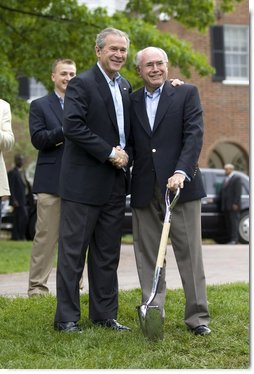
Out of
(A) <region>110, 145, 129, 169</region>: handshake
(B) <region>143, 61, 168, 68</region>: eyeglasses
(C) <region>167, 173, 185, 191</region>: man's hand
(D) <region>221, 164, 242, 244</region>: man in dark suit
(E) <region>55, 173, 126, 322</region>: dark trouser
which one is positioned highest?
(B) <region>143, 61, 168, 68</region>: eyeglasses

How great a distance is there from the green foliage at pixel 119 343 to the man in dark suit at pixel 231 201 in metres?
11.7

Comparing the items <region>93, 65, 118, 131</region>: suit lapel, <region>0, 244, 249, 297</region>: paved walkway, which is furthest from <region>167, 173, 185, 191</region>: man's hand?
<region>0, 244, 249, 297</region>: paved walkway

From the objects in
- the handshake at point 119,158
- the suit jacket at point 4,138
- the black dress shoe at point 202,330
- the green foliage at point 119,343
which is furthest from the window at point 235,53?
the black dress shoe at point 202,330

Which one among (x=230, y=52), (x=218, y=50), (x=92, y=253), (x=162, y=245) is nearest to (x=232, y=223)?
(x=218, y=50)

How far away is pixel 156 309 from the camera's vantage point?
251 inches

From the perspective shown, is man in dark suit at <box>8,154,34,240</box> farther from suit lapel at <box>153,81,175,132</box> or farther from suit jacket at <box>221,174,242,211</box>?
suit lapel at <box>153,81,175,132</box>

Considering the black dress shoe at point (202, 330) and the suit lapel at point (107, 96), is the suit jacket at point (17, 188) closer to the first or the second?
the suit lapel at point (107, 96)

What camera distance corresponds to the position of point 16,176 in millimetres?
19641

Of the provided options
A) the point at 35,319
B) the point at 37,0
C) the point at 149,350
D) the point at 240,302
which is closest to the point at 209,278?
the point at 240,302

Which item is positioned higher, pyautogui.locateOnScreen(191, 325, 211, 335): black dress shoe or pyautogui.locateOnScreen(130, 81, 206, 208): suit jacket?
pyautogui.locateOnScreen(130, 81, 206, 208): suit jacket

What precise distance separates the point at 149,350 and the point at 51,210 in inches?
107


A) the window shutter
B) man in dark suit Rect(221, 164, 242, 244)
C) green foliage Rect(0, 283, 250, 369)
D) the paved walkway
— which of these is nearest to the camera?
green foliage Rect(0, 283, 250, 369)

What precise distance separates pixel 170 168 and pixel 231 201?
12.9m

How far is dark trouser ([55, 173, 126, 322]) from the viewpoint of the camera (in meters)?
6.83
